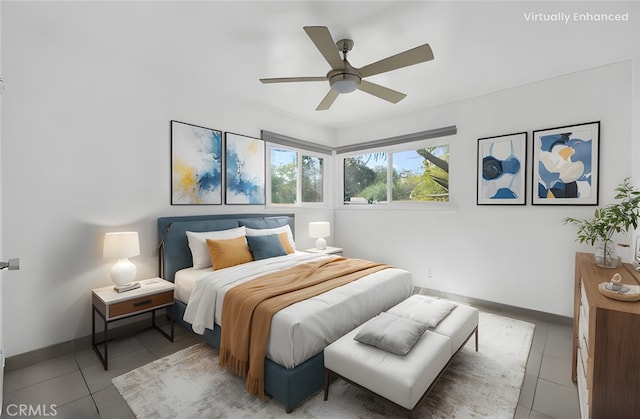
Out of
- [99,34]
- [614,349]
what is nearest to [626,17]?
[614,349]

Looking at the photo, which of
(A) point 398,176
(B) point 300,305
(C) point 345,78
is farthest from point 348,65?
(A) point 398,176

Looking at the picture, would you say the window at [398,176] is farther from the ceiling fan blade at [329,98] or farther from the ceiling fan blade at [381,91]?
the ceiling fan blade at [329,98]

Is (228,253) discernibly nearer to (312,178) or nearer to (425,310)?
(425,310)

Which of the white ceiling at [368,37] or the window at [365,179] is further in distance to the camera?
the window at [365,179]

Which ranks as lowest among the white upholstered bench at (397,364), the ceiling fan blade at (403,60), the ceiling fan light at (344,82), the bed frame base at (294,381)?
the bed frame base at (294,381)

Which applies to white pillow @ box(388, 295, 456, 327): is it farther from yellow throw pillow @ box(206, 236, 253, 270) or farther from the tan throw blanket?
yellow throw pillow @ box(206, 236, 253, 270)

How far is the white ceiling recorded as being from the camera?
2.07m

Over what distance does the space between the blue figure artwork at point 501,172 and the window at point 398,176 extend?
55 cm

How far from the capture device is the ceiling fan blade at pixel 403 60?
1.98 meters

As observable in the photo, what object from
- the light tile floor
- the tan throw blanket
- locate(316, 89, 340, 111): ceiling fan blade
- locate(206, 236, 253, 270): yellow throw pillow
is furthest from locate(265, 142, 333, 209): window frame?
the light tile floor

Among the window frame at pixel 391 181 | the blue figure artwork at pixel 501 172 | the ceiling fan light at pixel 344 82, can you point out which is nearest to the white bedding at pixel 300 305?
the window frame at pixel 391 181

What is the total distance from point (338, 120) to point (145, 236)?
131 inches

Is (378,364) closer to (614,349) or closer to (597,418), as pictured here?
(597,418)

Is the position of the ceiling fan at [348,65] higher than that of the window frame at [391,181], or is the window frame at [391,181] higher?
the ceiling fan at [348,65]
